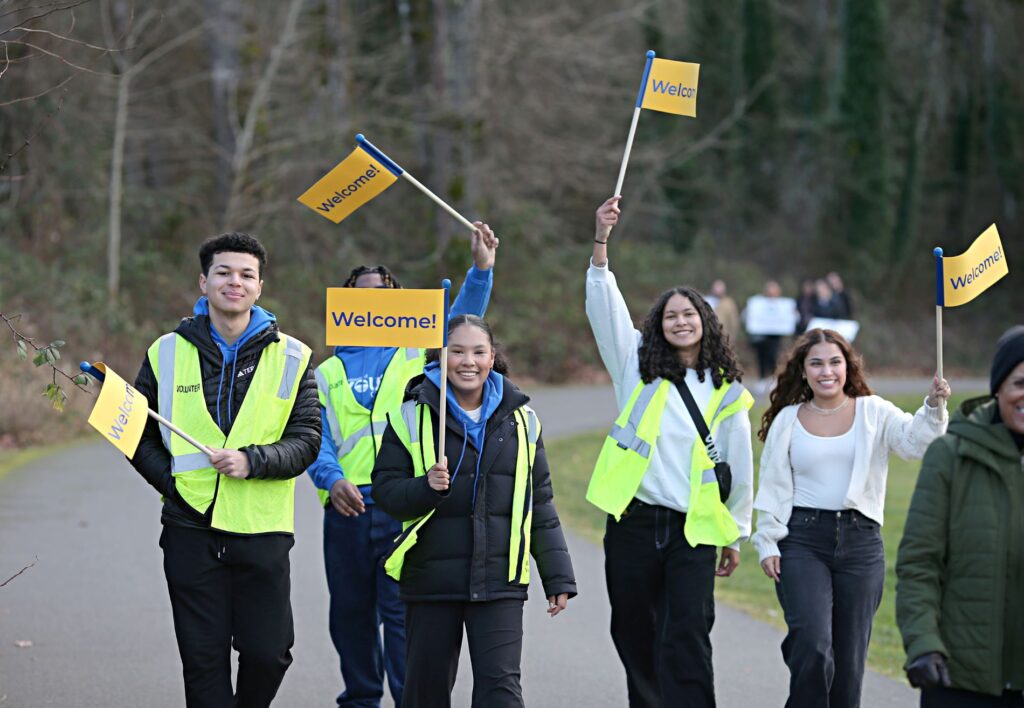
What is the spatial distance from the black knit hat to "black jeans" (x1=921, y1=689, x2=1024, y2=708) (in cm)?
89

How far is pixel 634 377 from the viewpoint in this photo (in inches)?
246

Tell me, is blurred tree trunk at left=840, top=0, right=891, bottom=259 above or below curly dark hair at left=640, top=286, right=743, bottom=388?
above

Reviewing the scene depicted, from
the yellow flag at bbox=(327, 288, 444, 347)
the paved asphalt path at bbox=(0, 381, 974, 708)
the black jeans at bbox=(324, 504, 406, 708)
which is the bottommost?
the paved asphalt path at bbox=(0, 381, 974, 708)

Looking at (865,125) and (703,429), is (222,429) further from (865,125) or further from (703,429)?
(865,125)

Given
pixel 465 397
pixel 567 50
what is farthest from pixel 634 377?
pixel 567 50

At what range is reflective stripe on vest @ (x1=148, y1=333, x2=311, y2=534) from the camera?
5.29m

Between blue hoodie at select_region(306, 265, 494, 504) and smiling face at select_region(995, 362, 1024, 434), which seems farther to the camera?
blue hoodie at select_region(306, 265, 494, 504)

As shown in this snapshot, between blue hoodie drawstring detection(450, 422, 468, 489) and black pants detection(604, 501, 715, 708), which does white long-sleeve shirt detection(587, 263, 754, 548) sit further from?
blue hoodie drawstring detection(450, 422, 468, 489)

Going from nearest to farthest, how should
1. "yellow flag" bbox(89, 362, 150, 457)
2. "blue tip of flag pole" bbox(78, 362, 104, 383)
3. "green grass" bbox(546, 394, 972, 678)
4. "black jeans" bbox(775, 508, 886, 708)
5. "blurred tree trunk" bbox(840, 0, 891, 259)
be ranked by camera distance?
"yellow flag" bbox(89, 362, 150, 457), "blue tip of flag pole" bbox(78, 362, 104, 383), "black jeans" bbox(775, 508, 886, 708), "green grass" bbox(546, 394, 972, 678), "blurred tree trunk" bbox(840, 0, 891, 259)

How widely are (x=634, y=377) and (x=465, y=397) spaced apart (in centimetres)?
101

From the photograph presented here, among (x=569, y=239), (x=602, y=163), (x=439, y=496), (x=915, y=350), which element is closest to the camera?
(x=439, y=496)

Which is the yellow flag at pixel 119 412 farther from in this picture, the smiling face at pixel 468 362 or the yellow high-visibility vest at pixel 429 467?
the smiling face at pixel 468 362

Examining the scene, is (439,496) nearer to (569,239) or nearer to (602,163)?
(602,163)

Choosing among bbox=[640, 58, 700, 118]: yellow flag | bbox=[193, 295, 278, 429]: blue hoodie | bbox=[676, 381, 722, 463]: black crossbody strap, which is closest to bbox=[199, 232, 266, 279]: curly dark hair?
bbox=[193, 295, 278, 429]: blue hoodie
